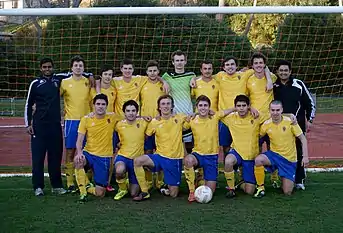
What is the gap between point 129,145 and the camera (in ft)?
22.8

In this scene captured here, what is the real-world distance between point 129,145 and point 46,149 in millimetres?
1061

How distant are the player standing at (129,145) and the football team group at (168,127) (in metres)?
0.01

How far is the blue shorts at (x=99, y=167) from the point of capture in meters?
6.98

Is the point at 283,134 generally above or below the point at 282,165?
above

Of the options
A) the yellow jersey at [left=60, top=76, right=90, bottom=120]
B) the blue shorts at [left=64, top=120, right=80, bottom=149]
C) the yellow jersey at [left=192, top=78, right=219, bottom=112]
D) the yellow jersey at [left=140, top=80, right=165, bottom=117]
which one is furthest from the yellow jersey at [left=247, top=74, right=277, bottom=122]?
the blue shorts at [left=64, top=120, right=80, bottom=149]

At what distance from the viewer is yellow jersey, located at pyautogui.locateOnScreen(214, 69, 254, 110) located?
289 inches

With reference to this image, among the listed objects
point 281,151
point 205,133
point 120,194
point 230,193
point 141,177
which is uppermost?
point 205,133

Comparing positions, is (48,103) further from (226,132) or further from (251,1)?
(251,1)

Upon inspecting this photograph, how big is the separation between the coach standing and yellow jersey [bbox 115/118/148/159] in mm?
808

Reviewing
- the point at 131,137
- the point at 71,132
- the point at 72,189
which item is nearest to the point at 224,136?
the point at 131,137

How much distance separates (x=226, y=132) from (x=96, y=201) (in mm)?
1895

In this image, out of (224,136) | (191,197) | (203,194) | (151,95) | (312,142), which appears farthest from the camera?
(312,142)

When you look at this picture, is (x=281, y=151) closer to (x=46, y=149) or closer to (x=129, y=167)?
(x=129, y=167)

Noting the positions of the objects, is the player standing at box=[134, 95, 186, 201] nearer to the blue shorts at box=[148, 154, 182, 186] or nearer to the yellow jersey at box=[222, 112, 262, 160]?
the blue shorts at box=[148, 154, 182, 186]
